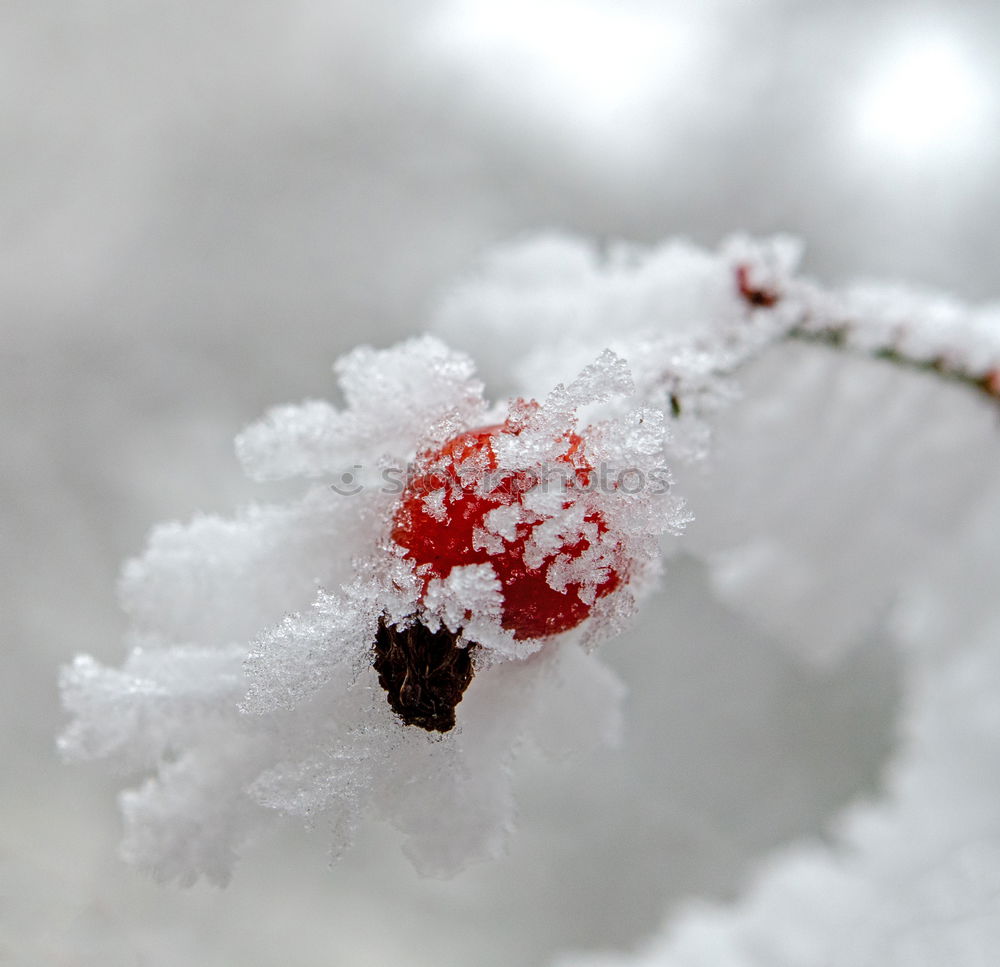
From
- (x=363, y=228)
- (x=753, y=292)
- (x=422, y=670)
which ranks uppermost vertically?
(x=363, y=228)

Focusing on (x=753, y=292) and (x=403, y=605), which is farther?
(x=753, y=292)

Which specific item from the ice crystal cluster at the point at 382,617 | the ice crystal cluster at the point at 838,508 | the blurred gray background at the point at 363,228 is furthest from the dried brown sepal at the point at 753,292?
the blurred gray background at the point at 363,228

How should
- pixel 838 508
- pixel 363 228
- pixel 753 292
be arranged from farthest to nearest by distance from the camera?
pixel 363 228, pixel 838 508, pixel 753 292

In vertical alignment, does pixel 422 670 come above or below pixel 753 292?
below

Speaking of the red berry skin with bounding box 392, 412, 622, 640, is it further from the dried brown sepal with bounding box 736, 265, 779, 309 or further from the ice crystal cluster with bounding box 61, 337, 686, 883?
the dried brown sepal with bounding box 736, 265, 779, 309

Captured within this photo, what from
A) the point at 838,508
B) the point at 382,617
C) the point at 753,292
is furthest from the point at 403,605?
the point at 838,508

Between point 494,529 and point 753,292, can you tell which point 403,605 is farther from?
point 753,292

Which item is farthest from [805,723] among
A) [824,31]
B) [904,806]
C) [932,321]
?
[824,31]
